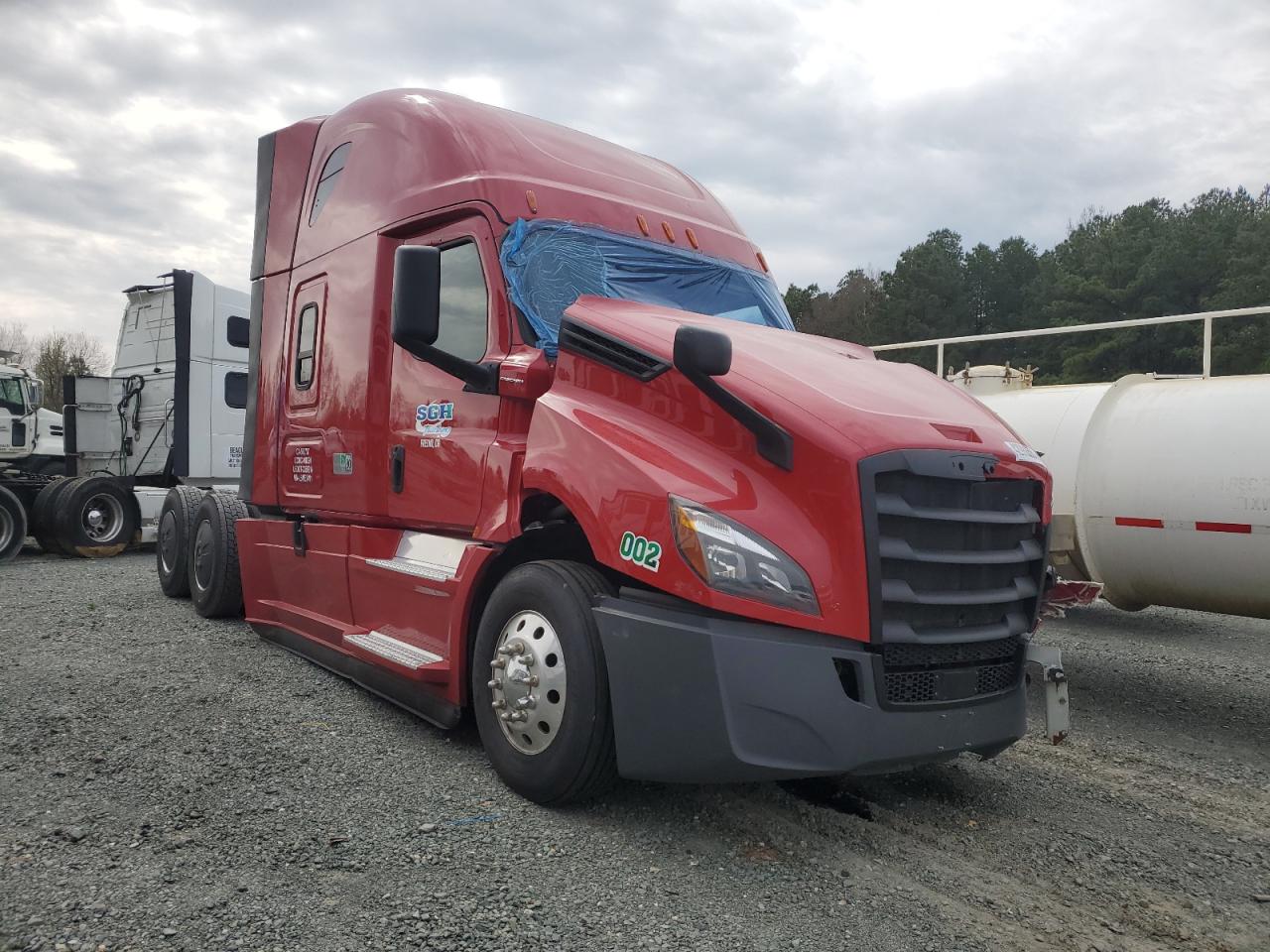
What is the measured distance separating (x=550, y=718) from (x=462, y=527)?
115 centimetres

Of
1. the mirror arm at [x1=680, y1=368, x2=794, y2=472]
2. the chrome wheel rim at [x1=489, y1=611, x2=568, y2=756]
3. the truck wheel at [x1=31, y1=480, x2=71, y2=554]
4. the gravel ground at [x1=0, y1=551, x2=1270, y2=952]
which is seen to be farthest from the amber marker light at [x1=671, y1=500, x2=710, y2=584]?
the truck wheel at [x1=31, y1=480, x2=71, y2=554]

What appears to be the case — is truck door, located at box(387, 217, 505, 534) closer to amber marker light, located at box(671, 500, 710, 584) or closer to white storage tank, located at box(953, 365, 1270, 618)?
amber marker light, located at box(671, 500, 710, 584)

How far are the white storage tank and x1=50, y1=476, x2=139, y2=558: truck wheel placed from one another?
1188 centimetres

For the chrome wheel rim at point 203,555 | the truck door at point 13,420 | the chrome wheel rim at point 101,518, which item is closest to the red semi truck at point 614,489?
the chrome wheel rim at point 203,555

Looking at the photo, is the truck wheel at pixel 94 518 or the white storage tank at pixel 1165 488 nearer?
the white storage tank at pixel 1165 488

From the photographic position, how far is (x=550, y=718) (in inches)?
145

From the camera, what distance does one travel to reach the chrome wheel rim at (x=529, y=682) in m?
3.68

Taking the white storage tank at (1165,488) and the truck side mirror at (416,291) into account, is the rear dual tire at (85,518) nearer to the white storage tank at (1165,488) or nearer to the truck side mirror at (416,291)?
the truck side mirror at (416,291)

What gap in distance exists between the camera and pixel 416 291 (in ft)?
14.3

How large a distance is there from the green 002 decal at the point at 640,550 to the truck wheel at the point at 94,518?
39.1ft

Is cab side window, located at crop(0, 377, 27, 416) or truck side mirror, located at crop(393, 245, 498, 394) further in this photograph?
cab side window, located at crop(0, 377, 27, 416)

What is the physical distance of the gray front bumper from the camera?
10.3 ft

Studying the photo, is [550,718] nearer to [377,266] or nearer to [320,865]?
[320,865]

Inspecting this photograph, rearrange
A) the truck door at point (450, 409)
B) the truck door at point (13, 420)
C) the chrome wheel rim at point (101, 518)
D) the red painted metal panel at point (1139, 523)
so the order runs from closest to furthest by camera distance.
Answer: the truck door at point (450, 409) → the red painted metal panel at point (1139, 523) → the chrome wheel rim at point (101, 518) → the truck door at point (13, 420)
